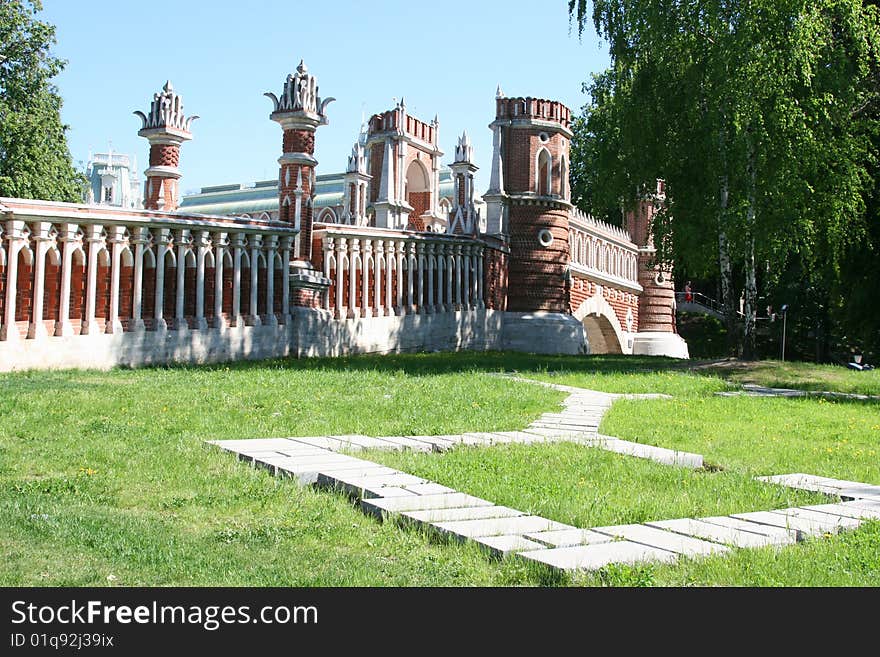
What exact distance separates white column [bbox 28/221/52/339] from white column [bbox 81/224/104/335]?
30.8 inches

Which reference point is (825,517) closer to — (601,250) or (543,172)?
(543,172)

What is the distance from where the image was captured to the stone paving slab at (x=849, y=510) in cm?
581

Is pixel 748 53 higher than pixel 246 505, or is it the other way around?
pixel 748 53

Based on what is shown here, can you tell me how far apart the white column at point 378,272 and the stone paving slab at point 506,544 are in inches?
638

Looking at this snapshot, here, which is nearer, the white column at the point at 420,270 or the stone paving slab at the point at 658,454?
the stone paving slab at the point at 658,454

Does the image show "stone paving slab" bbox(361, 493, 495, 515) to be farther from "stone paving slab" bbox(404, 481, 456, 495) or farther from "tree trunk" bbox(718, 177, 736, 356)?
"tree trunk" bbox(718, 177, 736, 356)

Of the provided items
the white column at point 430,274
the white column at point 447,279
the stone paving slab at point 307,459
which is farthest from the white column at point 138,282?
the white column at point 447,279

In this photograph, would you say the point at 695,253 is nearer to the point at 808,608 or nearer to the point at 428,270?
the point at 428,270

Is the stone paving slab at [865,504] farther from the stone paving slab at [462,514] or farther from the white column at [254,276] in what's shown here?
the white column at [254,276]

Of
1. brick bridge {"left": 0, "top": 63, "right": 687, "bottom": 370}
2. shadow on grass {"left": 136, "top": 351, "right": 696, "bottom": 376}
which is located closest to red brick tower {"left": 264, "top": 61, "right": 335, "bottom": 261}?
brick bridge {"left": 0, "top": 63, "right": 687, "bottom": 370}

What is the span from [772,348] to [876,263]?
93.0 feet

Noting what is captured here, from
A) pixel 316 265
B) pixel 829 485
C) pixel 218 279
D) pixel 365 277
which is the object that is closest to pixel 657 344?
pixel 365 277

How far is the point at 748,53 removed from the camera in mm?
17766

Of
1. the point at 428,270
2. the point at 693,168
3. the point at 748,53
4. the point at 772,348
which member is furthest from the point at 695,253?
the point at 772,348
